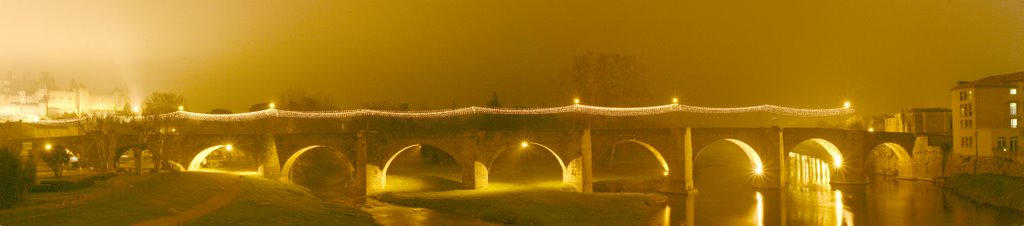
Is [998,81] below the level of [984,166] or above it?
above

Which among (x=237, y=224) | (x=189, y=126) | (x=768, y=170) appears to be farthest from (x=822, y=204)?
(x=189, y=126)

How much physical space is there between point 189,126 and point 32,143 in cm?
1798

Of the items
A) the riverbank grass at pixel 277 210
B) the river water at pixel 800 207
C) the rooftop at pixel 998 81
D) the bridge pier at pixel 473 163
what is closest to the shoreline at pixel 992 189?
the river water at pixel 800 207

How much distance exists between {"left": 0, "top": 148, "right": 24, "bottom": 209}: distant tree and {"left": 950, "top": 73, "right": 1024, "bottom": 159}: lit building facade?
212ft

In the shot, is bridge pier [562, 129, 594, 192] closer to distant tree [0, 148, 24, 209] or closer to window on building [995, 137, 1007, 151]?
window on building [995, 137, 1007, 151]

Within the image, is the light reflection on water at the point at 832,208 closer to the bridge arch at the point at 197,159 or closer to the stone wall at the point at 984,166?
the stone wall at the point at 984,166

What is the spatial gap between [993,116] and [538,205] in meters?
41.1

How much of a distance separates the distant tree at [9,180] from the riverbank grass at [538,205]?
23396mm

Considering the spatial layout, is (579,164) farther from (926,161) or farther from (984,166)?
(926,161)

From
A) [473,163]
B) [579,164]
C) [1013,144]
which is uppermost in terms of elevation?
[1013,144]

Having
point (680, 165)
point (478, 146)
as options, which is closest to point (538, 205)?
point (478, 146)

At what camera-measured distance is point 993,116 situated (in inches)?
2341

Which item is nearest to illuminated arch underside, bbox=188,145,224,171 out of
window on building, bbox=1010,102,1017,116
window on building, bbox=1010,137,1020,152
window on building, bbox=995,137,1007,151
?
window on building, bbox=995,137,1007,151

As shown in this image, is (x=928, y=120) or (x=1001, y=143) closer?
(x=1001, y=143)
